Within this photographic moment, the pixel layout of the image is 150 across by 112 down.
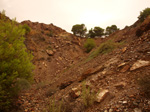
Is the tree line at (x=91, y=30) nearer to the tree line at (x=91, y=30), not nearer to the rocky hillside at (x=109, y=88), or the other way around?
the tree line at (x=91, y=30)

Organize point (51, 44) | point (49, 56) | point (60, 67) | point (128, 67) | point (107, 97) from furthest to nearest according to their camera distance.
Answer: point (51, 44)
point (49, 56)
point (60, 67)
point (128, 67)
point (107, 97)

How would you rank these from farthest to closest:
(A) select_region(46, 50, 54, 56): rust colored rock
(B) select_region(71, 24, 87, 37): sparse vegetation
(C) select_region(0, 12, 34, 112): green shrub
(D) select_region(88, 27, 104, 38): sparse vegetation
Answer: (D) select_region(88, 27, 104, 38): sparse vegetation < (B) select_region(71, 24, 87, 37): sparse vegetation < (A) select_region(46, 50, 54, 56): rust colored rock < (C) select_region(0, 12, 34, 112): green shrub

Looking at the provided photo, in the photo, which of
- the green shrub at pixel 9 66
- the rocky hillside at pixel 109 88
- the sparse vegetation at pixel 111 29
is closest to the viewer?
the rocky hillside at pixel 109 88

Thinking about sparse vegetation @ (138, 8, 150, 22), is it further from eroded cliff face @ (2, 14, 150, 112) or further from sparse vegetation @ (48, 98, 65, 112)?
sparse vegetation @ (48, 98, 65, 112)

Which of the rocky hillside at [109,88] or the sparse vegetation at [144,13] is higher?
the sparse vegetation at [144,13]

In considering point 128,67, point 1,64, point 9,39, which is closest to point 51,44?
point 9,39

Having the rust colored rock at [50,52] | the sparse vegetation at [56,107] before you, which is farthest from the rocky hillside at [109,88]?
the rust colored rock at [50,52]

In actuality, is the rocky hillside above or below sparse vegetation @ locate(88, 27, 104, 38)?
below

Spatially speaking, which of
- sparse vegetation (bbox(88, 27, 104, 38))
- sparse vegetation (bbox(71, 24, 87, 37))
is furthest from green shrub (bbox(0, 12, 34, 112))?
sparse vegetation (bbox(88, 27, 104, 38))

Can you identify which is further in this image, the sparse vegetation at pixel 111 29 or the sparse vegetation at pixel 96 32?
the sparse vegetation at pixel 96 32

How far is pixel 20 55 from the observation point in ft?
17.4

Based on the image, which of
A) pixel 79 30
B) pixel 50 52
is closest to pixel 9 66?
pixel 50 52

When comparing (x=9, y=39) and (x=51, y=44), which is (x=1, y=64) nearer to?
(x=9, y=39)

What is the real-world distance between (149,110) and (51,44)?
1952 cm
